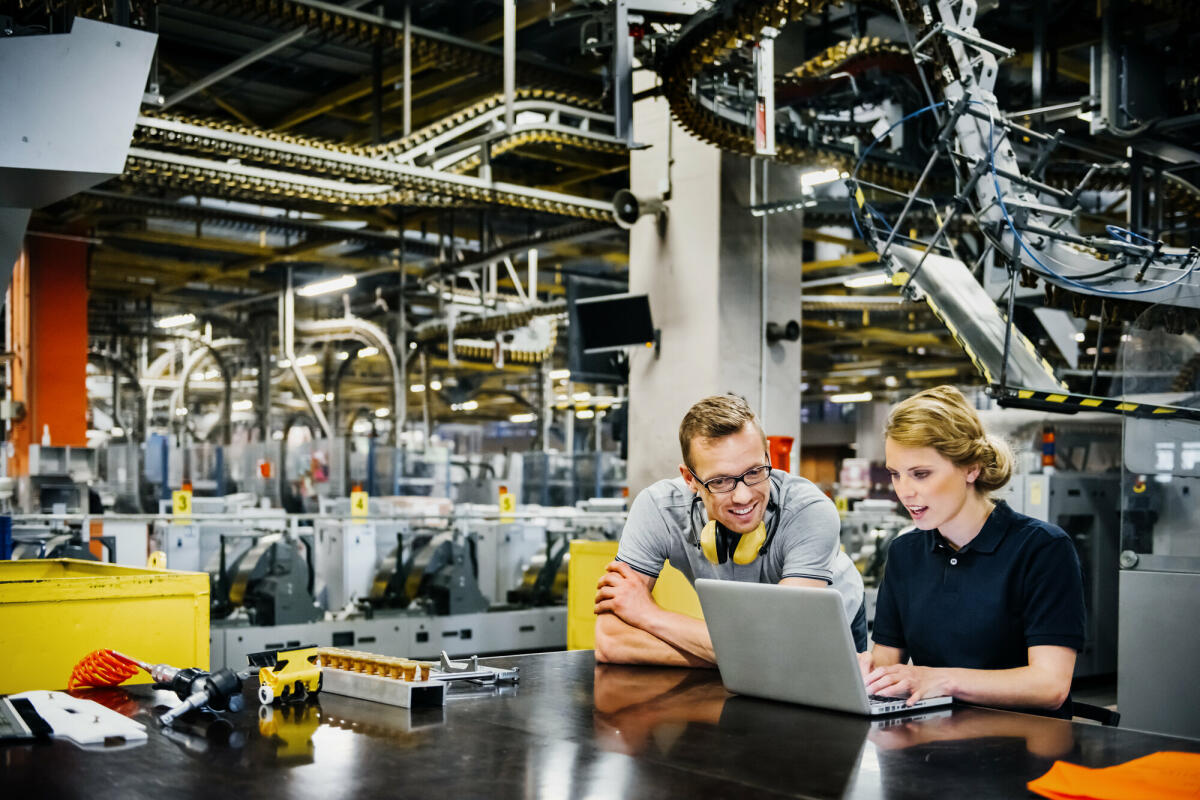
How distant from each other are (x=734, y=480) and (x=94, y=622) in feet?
7.20

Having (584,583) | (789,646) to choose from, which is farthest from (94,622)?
(584,583)

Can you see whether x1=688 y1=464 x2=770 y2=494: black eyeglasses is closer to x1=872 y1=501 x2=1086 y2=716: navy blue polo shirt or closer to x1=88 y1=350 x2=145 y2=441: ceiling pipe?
x1=872 y1=501 x2=1086 y2=716: navy blue polo shirt

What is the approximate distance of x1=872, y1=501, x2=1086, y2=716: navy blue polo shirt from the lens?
2.42 metres

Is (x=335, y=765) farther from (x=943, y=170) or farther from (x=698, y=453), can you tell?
(x=943, y=170)

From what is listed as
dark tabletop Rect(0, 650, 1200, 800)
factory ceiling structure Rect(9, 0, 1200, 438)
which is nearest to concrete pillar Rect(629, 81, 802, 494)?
factory ceiling structure Rect(9, 0, 1200, 438)

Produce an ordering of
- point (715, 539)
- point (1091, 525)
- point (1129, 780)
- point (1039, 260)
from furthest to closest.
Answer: point (1091, 525) < point (1039, 260) < point (715, 539) < point (1129, 780)

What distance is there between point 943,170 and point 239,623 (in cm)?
529

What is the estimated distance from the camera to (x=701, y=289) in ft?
22.2

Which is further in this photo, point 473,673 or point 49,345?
point 49,345

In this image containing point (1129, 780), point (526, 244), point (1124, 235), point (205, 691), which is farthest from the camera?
point (526, 244)

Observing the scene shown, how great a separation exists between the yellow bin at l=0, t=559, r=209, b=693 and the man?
1.50m

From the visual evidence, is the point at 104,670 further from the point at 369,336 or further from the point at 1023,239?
the point at 369,336

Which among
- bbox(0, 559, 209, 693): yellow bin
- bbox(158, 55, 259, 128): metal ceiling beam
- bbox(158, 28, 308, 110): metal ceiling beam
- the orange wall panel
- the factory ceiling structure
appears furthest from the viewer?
the orange wall panel

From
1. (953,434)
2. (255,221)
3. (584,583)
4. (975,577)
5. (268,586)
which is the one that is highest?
(255,221)
